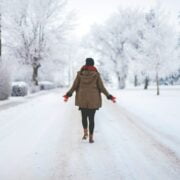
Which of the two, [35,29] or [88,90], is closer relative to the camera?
[88,90]

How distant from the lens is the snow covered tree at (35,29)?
1423 inches

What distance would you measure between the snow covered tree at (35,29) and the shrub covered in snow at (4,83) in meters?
13.5

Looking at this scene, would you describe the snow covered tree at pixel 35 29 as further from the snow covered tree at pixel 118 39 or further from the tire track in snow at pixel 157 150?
the tire track in snow at pixel 157 150

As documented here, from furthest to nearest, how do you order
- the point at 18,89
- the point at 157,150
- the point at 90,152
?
the point at 18,89
the point at 157,150
the point at 90,152

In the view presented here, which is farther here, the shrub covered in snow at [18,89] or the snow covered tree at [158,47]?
the snow covered tree at [158,47]

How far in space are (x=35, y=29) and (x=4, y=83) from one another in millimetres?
17040

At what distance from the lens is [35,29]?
37.5 meters

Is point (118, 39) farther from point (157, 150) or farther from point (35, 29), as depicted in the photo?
point (157, 150)

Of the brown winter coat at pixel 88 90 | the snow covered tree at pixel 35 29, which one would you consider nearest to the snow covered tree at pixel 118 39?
the snow covered tree at pixel 35 29

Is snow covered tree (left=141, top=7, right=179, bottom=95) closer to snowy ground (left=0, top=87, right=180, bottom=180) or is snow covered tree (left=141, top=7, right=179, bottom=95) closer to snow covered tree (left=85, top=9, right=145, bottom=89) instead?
snow covered tree (left=85, top=9, right=145, bottom=89)

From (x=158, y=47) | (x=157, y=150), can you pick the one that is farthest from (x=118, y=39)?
(x=157, y=150)

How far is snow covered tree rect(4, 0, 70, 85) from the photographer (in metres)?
36.2

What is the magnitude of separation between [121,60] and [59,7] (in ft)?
45.1

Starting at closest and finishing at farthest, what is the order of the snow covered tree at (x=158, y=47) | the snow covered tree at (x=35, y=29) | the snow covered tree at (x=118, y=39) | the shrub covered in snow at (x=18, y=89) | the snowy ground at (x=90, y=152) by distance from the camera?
the snowy ground at (x=90, y=152) < the shrub covered in snow at (x=18, y=89) < the snow covered tree at (x=158, y=47) < the snow covered tree at (x=35, y=29) < the snow covered tree at (x=118, y=39)
